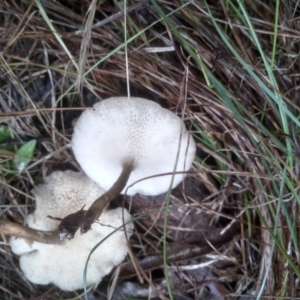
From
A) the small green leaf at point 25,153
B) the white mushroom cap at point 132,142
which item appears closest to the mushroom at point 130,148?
the white mushroom cap at point 132,142

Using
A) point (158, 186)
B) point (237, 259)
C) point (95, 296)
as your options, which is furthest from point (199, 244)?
point (95, 296)

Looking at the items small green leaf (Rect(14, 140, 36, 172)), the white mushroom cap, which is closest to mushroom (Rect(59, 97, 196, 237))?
the white mushroom cap

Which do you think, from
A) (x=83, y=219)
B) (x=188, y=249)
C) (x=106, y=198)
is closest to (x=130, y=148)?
(x=106, y=198)

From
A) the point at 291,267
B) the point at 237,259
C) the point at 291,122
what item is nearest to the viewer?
the point at 291,122

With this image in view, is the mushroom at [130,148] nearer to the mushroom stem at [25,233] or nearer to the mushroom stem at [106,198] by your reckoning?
the mushroom stem at [106,198]

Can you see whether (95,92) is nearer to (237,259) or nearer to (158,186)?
(158,186)

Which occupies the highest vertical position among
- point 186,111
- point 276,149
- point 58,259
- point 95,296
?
point 186,111

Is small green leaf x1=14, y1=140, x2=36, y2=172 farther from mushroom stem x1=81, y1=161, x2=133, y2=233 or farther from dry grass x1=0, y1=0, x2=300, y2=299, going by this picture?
mushroom stem x1=81, y1=161, x2=133, y2=233
